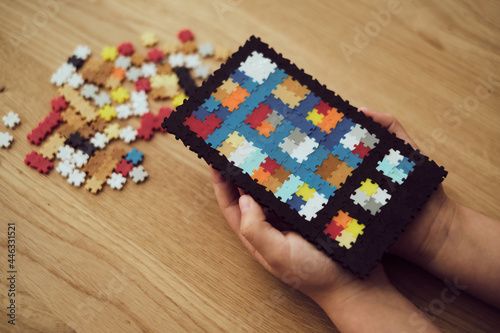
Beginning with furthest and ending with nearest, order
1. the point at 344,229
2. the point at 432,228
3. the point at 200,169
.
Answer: the point at 200,169, the point at 432,228, the point at 344,229

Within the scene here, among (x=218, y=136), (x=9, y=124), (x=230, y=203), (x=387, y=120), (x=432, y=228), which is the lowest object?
(x=9, y=124)

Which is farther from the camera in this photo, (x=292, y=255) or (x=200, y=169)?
(x=200, y=169)

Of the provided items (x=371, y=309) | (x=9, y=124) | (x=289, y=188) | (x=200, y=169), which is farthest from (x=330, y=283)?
(x=9, y=124)

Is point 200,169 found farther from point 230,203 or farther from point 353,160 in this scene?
point 353,160

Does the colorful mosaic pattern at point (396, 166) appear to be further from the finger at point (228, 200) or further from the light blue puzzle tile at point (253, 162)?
the finger at point (228, 200)

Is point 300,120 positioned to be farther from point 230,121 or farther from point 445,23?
point 445,23

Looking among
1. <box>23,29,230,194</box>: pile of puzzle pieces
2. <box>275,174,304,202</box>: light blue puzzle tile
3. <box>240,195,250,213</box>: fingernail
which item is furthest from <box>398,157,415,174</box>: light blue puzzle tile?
<box>23,29,230,194</box>: pile of puzzle pieces

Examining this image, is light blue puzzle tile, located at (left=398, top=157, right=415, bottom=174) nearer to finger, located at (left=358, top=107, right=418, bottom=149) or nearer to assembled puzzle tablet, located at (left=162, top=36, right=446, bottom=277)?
assembled puzzle tablet, located at (left=162, top=36, right=446, bottom=277)

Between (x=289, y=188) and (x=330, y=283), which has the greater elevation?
(x=289, y=188)
